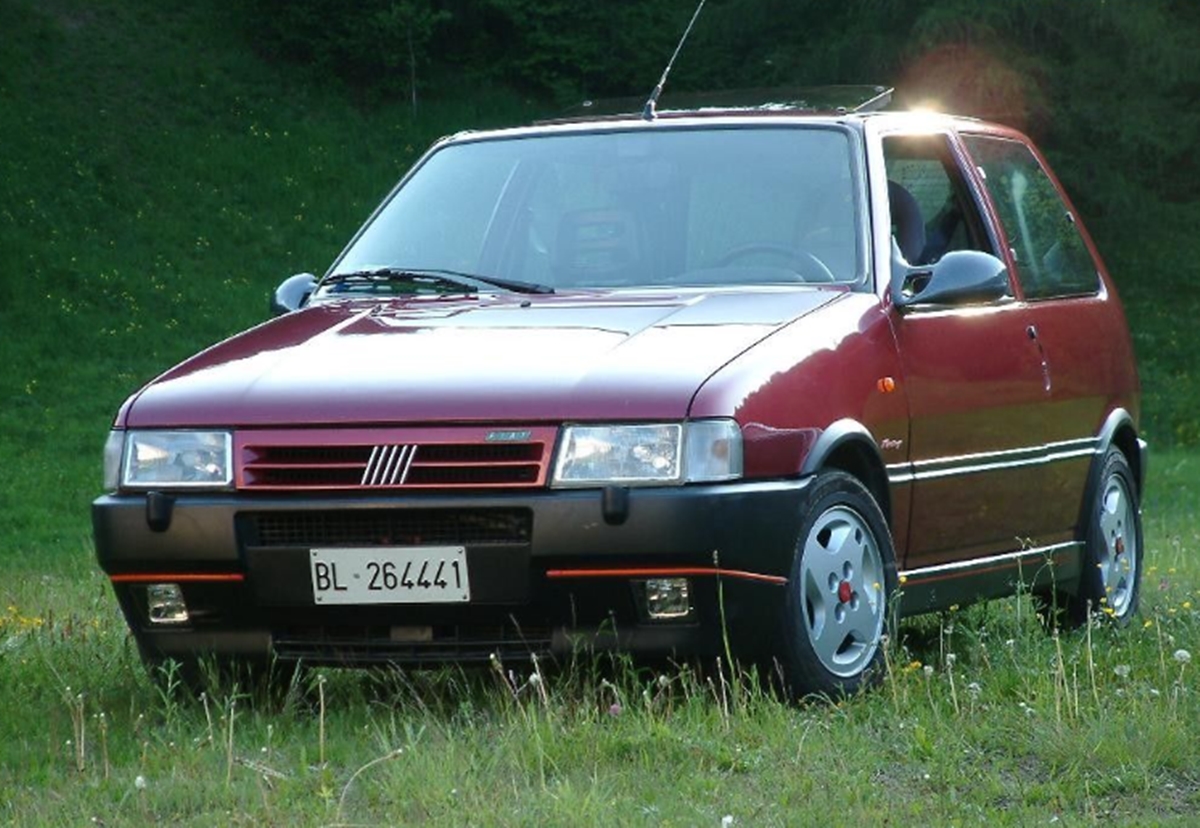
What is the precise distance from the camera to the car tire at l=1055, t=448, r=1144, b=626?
8.62 m

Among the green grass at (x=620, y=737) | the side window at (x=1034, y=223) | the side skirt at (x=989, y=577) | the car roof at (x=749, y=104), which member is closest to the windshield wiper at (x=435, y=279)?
the car roof at (x=749, y=104)

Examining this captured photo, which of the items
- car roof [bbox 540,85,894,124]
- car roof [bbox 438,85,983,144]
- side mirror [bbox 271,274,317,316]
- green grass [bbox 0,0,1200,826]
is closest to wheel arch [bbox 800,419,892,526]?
green grass [bbox 0,0,1200,826]

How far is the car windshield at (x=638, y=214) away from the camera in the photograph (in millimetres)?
7465

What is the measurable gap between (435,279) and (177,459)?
1355 mm

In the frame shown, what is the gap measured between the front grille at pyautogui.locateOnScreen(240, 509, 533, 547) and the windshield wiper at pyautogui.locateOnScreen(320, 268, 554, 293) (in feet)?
4.37

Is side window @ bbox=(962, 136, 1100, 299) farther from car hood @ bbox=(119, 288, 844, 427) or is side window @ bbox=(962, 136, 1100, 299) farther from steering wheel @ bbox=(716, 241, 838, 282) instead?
car hood @ bbox=(119, 288, 844, 427)

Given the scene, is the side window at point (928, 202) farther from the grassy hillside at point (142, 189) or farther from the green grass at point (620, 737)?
the grassy hillside at point (142, 189)

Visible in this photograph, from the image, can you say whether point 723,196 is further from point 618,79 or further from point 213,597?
point 618,79

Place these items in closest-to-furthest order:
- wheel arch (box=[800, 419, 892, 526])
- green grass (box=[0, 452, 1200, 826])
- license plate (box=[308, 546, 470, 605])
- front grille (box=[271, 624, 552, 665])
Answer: green grass (box=[0, 452, 1200, 826]) → license plate (box=[308, 546, 470, 605]) → front grille (box=[271, 624, 552, 665]) → wheel arch (box=[800, 419, 892, 526])

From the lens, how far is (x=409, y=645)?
6434 millimetres

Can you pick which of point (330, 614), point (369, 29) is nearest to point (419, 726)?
point (330, 614)

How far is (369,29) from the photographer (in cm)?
3716

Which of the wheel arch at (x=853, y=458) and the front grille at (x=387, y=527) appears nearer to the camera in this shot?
the front grille at (x=387, y=527)

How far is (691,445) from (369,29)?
3168 centimetres
